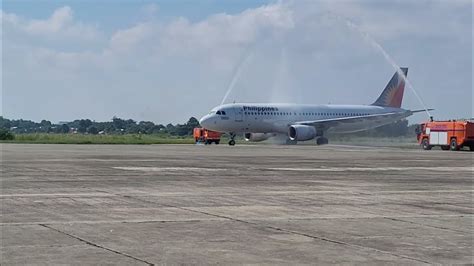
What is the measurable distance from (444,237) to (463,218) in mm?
2510

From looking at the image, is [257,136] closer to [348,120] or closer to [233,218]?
[348,120]

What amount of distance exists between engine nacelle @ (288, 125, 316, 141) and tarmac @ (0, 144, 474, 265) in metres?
38.5

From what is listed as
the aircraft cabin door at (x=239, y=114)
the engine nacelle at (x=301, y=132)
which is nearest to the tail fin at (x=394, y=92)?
the engine nacelle at (x=301, y=132)

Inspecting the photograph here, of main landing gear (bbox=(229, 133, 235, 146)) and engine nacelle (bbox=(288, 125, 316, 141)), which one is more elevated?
engine nacelle (bbox=(288, 125, 316, 141))

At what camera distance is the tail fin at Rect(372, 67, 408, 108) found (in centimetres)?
7312

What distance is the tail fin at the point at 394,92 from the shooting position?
240 ft

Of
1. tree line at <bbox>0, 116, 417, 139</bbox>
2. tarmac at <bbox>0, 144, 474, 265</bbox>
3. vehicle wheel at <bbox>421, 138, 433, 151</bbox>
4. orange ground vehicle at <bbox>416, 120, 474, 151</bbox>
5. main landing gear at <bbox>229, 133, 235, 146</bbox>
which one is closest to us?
tarmac at <bbox>0, 144, 474, 265</bbox>

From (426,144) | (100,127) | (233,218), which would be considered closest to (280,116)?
(426,144)

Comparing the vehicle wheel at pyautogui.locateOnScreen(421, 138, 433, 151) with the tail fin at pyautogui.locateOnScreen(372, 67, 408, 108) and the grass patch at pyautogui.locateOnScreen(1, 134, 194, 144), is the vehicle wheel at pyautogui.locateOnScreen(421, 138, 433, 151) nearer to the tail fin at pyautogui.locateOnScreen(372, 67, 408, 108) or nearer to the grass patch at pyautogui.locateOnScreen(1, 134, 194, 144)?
the tail fin at pyautogui.locateOnScreen(372, 67, 408, 108)

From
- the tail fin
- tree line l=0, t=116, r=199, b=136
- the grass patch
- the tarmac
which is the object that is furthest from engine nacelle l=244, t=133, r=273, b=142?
tree line l=0, t=116, r=199, b=136

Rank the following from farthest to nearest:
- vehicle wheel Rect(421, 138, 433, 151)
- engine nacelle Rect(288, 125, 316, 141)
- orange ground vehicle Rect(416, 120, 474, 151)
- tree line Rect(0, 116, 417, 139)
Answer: tree line Rect(0, 116, 417, 139), engine nacelle Rect(288, 125, 316, 141), vehicle wheel Rect(421, 138, 433, 151), orange ground vehicle Rect(416, 120, 474, 151)

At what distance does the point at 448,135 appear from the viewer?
5556cm

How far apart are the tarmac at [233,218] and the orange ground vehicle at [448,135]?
101 feet

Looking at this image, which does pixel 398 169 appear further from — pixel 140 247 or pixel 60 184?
pixel 140 247
